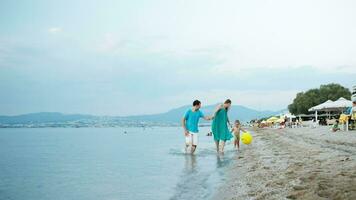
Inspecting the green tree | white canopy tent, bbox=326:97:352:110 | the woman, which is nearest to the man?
the woman

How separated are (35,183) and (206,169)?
4413mm

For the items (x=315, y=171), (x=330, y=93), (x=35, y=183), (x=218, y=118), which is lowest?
(x=35, y=183)

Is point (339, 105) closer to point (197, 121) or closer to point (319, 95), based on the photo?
point (197, 121)

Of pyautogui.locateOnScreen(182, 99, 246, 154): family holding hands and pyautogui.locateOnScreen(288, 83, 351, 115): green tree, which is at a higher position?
pyautogui.locateOnScreen(288, 83, 351, 115): green tree

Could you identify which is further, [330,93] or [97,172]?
[330,93]

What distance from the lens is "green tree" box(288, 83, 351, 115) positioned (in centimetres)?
8038

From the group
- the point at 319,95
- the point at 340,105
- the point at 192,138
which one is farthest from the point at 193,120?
the point at 319,95

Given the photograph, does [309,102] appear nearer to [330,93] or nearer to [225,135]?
[330,93]

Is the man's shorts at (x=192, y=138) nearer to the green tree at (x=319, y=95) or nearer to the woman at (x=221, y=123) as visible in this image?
the woman at (x=221, y=123)

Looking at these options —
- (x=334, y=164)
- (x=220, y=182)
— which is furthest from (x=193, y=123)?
(x=334, y=164)

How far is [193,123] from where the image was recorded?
1398 cm

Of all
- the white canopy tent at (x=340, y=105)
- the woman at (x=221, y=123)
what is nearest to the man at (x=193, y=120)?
the woman at (x=221, y=123)

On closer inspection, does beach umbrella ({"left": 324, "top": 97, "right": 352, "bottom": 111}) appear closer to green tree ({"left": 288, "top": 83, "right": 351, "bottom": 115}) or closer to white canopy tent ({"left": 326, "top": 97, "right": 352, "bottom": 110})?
white canopy tent ({"left": 326, "top": 97, "right": 352, "bottom": 110})

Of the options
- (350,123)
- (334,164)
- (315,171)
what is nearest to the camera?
(315,171)
